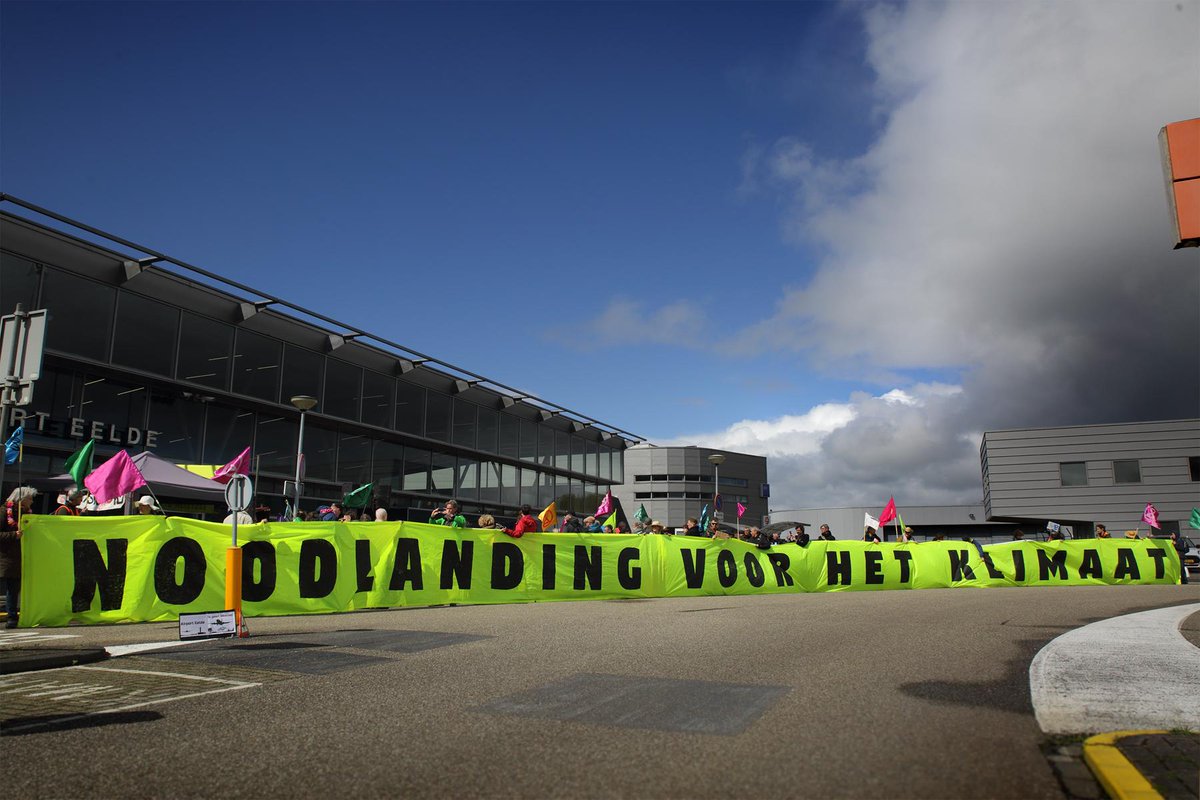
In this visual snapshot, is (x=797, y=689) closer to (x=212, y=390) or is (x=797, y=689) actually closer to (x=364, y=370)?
(x=212, y=390)

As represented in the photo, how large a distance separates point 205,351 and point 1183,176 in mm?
24777

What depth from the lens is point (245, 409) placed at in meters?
26.8

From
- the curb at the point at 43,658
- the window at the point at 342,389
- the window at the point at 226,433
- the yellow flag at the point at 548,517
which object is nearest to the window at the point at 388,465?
the window at the point at 342,389

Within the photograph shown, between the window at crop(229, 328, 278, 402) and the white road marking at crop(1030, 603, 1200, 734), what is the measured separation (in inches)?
918

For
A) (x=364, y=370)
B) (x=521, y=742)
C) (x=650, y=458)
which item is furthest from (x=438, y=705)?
(x=650, y=458)

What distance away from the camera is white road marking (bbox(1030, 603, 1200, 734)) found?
524 centimetres

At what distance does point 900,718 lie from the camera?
214 inches

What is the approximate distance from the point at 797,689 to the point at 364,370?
2676 centimetres

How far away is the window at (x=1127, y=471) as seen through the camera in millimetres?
53406

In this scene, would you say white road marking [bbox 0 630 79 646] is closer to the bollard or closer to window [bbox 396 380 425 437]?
the bollard

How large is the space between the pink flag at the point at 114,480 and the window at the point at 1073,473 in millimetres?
54848

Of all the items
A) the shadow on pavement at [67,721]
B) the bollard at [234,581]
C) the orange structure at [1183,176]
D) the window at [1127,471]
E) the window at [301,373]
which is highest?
the window at [301,373]

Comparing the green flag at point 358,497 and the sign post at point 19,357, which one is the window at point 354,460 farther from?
the sign post at point 19,357

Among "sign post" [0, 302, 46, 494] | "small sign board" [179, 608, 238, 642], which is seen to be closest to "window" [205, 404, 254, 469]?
"small sign board" [179, 608, 238, 642]
